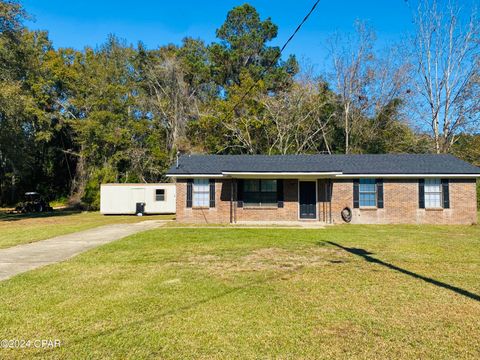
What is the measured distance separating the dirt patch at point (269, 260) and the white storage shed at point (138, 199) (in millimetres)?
16139

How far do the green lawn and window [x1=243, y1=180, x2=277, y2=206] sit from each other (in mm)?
Answer: 8614

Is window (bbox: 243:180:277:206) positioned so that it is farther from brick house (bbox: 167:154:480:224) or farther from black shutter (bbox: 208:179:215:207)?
black shutter (bbox: 208:179:215:207)

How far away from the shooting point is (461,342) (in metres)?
→ 3.97

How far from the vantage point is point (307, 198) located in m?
18.3

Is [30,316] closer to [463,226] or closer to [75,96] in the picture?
[463,226]

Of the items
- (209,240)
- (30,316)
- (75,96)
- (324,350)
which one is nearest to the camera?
(324,350)

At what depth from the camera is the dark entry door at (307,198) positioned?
18156 millimetres

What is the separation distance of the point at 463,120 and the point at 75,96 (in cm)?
3669

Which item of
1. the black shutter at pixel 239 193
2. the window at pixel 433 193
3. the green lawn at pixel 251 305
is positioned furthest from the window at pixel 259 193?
the green lawn at pixel 251 305

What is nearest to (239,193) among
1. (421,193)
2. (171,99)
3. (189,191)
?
(189,191)

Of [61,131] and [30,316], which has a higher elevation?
[61,131]

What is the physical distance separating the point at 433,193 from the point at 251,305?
1538cm

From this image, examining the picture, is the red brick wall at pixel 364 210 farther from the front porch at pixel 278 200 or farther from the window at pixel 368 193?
the window at pixel 368 193

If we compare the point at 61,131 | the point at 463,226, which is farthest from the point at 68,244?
the point at 61,131
